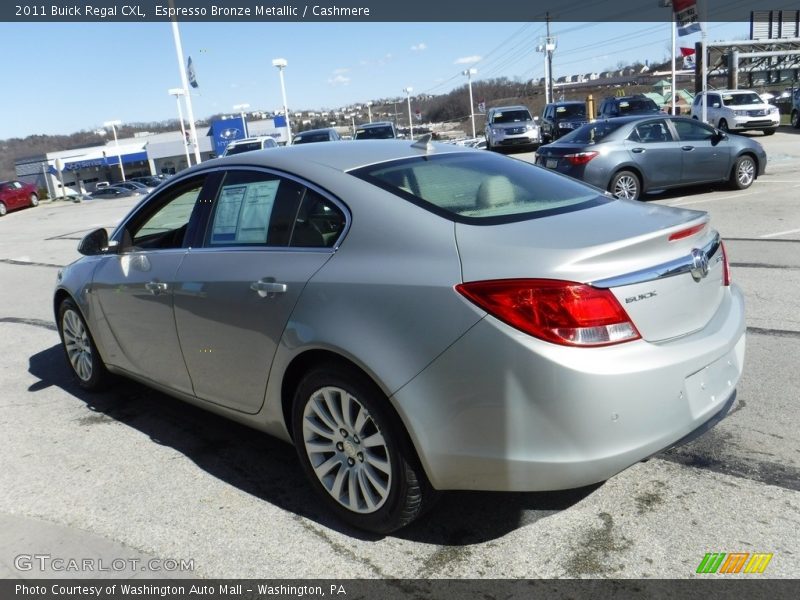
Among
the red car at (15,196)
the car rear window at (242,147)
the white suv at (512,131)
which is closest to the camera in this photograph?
the car rear window at (242,147)

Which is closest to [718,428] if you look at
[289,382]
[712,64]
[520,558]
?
[520,558]

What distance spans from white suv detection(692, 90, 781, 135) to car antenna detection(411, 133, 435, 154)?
88.1 feet

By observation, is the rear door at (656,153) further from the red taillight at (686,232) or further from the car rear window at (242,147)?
the car rear window at (242,147)

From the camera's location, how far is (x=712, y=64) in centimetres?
4469

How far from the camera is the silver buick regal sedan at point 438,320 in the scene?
8.00 feet

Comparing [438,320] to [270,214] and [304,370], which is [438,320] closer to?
[304,370]

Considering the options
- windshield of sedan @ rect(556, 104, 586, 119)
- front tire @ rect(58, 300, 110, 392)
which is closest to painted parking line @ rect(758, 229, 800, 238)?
front tire @ rect(58, 300, 110, 392)

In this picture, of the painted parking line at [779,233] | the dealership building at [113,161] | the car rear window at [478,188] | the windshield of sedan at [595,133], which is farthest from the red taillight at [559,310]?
the dealership building at [113,161]

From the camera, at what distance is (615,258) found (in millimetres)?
2537

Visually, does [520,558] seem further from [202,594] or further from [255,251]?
[255,251]

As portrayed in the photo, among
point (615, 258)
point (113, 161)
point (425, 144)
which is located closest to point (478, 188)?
point (425, 144)

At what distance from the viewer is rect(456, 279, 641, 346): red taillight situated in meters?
2.41

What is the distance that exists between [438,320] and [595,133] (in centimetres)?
1089

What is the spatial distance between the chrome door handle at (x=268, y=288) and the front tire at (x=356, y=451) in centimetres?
41
